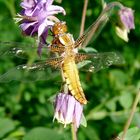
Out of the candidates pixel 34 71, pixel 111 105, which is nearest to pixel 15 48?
pixel 34 71

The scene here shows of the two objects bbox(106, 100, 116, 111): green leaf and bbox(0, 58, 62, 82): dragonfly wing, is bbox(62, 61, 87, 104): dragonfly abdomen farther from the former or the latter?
bbox(106, 100, 116, 111): green leaf

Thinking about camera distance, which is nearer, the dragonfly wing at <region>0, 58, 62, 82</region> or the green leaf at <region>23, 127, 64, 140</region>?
the dragonfly wing at <region>0, 58, 62, 82</region>

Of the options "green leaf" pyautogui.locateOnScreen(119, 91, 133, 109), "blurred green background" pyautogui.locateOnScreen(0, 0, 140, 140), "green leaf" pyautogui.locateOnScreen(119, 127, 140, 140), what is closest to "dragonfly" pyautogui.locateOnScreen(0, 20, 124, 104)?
"green leaf" pyautogui.locateOnScreen(119, 127, 140, 140)

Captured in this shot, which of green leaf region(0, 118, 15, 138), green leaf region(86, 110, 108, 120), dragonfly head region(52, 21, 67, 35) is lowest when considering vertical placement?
green leaf region(86, 110, 108, 120)

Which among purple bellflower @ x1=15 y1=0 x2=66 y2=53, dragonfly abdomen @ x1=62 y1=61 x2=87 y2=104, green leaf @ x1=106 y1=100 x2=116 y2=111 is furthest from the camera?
green leaf @ x1=106 y1=100 x2=116 y2=111

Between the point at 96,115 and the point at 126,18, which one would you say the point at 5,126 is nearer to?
the point at 96,115

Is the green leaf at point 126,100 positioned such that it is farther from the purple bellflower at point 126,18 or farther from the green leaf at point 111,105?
the purple bellflower at point 126,18

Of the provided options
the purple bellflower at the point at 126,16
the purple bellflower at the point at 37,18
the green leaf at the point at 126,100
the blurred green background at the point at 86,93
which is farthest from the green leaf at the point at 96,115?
the purple bellflower at the point at 37,18
